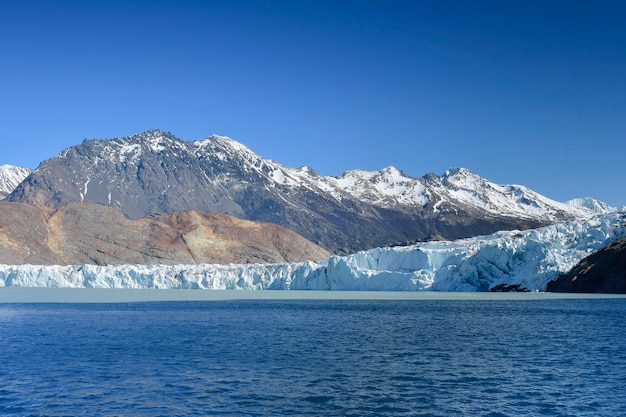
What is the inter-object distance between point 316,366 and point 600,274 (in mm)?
63045

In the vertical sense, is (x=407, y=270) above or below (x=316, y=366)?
above

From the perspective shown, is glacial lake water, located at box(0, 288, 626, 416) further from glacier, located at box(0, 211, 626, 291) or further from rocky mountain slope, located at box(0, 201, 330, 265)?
rocky mountain slope, located at box(0, 201, 330, 265)

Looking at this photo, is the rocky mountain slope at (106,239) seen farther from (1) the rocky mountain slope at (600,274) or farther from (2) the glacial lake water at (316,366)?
(2) the glacial lake water at (316,366)

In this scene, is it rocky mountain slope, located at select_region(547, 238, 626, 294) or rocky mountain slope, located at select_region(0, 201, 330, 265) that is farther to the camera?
rocky mountain slope, located at select_region(0, 201, 330, 265)

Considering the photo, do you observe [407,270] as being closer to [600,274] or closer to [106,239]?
[600,274]

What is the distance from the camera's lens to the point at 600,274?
7862 centimetres

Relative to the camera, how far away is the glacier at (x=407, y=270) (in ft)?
273

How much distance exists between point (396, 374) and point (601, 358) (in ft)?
31.5

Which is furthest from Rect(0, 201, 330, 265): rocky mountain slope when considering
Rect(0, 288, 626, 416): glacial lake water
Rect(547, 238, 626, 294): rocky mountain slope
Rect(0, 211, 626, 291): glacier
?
Rect(0, 288, 626, 416): glacial lake water

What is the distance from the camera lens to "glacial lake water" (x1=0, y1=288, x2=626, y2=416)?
19.2 meters

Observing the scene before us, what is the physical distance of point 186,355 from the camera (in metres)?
28.8

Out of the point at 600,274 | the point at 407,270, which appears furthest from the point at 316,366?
the point at 407,270

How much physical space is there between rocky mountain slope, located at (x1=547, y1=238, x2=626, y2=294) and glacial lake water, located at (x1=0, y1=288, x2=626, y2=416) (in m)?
35.2

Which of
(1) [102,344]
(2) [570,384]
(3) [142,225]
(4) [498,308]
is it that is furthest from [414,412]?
(3) [142,225]
